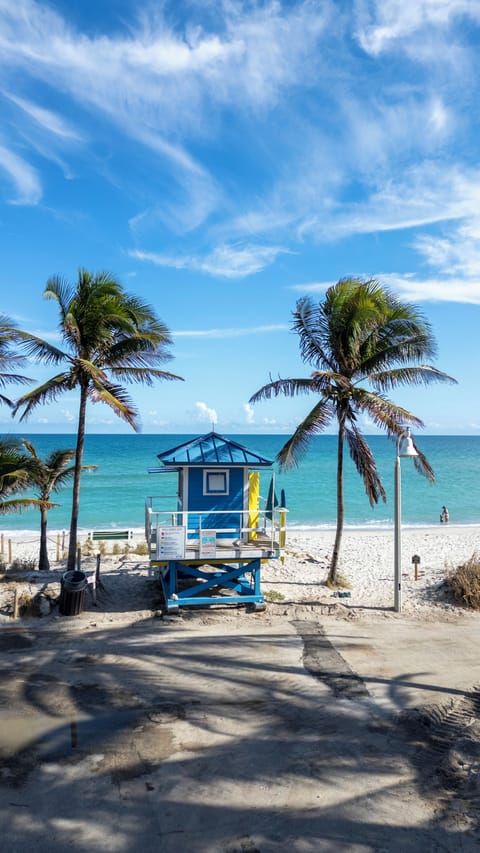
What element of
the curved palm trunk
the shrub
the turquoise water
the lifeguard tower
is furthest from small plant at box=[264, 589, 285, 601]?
the turquoise water

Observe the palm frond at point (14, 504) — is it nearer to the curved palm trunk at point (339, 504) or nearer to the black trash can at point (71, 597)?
the black trash can at point (71, 597)

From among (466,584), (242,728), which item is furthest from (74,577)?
(466,584)

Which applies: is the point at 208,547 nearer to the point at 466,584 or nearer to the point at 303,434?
the point at 303,434

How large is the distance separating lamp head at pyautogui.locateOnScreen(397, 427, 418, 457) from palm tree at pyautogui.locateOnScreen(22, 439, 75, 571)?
10.5 m

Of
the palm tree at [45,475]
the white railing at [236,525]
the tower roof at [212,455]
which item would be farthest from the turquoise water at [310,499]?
the palm tree at [45,475]

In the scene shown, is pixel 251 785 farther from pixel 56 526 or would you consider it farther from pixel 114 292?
pixel 56 526

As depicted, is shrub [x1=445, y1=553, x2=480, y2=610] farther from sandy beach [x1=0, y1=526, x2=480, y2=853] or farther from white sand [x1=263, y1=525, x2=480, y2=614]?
sandy beach [x1=0, y1=526, x2=480, y2=853]

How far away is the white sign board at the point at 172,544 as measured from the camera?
1306 centimetres

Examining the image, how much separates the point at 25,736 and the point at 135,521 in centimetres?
3107

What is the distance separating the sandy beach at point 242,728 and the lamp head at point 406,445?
3.88m

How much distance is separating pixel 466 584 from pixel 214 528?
654 cm

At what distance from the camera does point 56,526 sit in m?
35.7

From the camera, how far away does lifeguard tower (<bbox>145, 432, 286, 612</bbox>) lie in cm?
1323

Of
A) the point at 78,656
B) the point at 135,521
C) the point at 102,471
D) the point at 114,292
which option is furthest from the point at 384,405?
the point at 102,471
